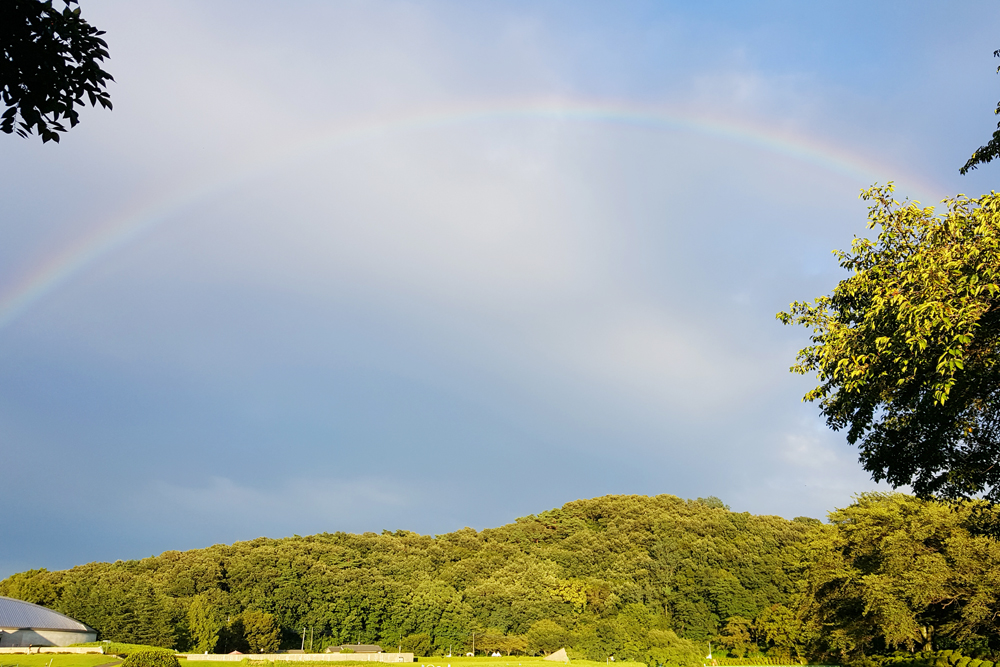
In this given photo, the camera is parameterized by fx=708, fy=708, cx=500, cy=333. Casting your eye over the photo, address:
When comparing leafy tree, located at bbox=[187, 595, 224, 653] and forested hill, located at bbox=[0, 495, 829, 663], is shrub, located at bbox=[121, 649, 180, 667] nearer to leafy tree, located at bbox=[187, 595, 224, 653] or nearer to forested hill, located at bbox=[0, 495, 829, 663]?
forested hill, located at bbox=[0, 495, 829, 663]

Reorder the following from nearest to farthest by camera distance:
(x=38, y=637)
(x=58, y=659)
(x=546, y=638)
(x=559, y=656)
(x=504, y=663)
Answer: (x=58, y=659) → (x=38, y=637) → (x=504, y=663) → (x=559, y=656) → (x=546, y=638)

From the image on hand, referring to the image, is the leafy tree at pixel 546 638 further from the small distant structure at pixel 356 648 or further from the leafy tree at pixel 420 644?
the small distant structure at pixel 356 648

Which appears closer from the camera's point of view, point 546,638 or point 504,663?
point 504,663

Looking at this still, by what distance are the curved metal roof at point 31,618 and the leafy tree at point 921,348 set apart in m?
74.5

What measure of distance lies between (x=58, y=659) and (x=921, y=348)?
187 feet

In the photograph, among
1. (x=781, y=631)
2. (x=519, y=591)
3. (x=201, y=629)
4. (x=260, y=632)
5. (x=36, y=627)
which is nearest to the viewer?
(x=36, y=627)

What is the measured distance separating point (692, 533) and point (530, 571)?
23.1 metres

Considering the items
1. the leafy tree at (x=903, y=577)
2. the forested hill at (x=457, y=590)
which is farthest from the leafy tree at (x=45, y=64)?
the forested hill at (x=457, y=590)

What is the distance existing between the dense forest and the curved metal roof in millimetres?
2971

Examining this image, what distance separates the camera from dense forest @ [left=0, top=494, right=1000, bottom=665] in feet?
218

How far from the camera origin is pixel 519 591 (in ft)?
268

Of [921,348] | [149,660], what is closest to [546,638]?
[149,660]

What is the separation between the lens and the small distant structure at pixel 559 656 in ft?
237

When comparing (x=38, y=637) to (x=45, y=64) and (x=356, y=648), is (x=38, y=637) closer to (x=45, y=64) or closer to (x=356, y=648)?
(x=356, y=648)
